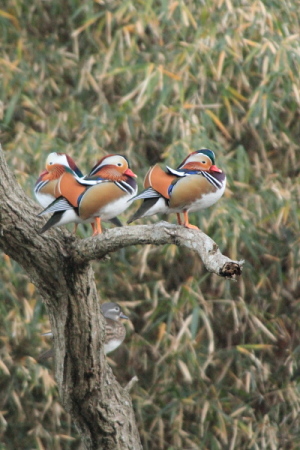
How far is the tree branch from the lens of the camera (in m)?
2.04

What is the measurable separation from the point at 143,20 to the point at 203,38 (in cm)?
28

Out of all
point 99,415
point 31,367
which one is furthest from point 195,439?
point 99,415

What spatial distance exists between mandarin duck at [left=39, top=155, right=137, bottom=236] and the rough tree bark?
0.09m

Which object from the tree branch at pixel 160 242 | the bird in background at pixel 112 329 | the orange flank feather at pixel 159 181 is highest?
the orange flank feather at pixel 159 181

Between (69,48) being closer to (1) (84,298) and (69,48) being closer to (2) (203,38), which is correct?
(2) (203,38)

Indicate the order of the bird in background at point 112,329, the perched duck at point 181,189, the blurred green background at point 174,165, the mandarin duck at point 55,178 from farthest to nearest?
the blurred green background at point 174,165, the bird in background at point 112,329, the mandarin duck at point 55,178, the perched duck at point 181,189

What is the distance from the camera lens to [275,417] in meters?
4.11

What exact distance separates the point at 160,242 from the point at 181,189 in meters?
0.17

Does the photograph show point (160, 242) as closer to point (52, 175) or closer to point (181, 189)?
point (181, 189)

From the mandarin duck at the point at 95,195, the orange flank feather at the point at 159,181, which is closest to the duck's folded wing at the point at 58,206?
the mandarin duck at the point at 95,195

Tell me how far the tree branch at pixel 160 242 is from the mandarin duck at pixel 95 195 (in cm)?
9

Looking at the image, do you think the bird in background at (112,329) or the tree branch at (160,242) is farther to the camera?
the bird in background at (112,329)

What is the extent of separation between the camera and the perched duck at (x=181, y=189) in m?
2.38

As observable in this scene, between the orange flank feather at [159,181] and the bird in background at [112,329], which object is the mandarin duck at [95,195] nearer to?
the orange flank feather at [159,181]
